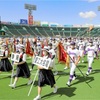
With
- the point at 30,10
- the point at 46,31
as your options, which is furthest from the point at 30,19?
the point at 46,31

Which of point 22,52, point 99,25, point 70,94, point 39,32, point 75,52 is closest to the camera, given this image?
point 70,94

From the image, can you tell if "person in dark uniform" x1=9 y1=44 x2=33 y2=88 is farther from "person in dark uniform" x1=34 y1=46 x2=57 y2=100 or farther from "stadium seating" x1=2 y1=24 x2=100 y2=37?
"stadium seating" x1=2 y1=24 x2=100 y2=37

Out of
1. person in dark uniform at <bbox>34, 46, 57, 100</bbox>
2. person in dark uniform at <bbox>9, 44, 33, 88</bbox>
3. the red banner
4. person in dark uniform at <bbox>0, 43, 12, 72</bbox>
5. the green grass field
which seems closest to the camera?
person in dark uniform at <bbox>34, 46, 57, 100</bbox>

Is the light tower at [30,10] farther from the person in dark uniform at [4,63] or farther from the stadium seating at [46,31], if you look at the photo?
the person in dark uniform at [4,63]

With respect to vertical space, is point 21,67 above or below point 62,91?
above

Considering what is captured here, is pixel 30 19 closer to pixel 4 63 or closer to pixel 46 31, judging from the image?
pixel 46 31

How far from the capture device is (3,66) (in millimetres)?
11594

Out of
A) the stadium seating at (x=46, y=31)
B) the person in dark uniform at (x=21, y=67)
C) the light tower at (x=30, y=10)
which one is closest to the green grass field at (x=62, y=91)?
the person in dark uniform at (x=21, y=67)

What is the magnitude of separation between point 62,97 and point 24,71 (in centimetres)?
232

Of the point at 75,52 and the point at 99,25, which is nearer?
the point at 75,52

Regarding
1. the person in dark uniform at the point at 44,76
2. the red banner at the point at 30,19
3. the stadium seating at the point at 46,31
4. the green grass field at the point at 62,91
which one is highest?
the red banner at the point at 30,19

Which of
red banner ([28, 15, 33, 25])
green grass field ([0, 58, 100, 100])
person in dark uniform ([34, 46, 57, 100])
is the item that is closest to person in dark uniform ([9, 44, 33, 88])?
green grass field ([0, 58, 100, 100])

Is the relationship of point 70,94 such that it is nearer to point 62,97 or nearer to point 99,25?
point 62,97

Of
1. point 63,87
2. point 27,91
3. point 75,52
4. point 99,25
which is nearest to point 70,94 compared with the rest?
point 63,87
